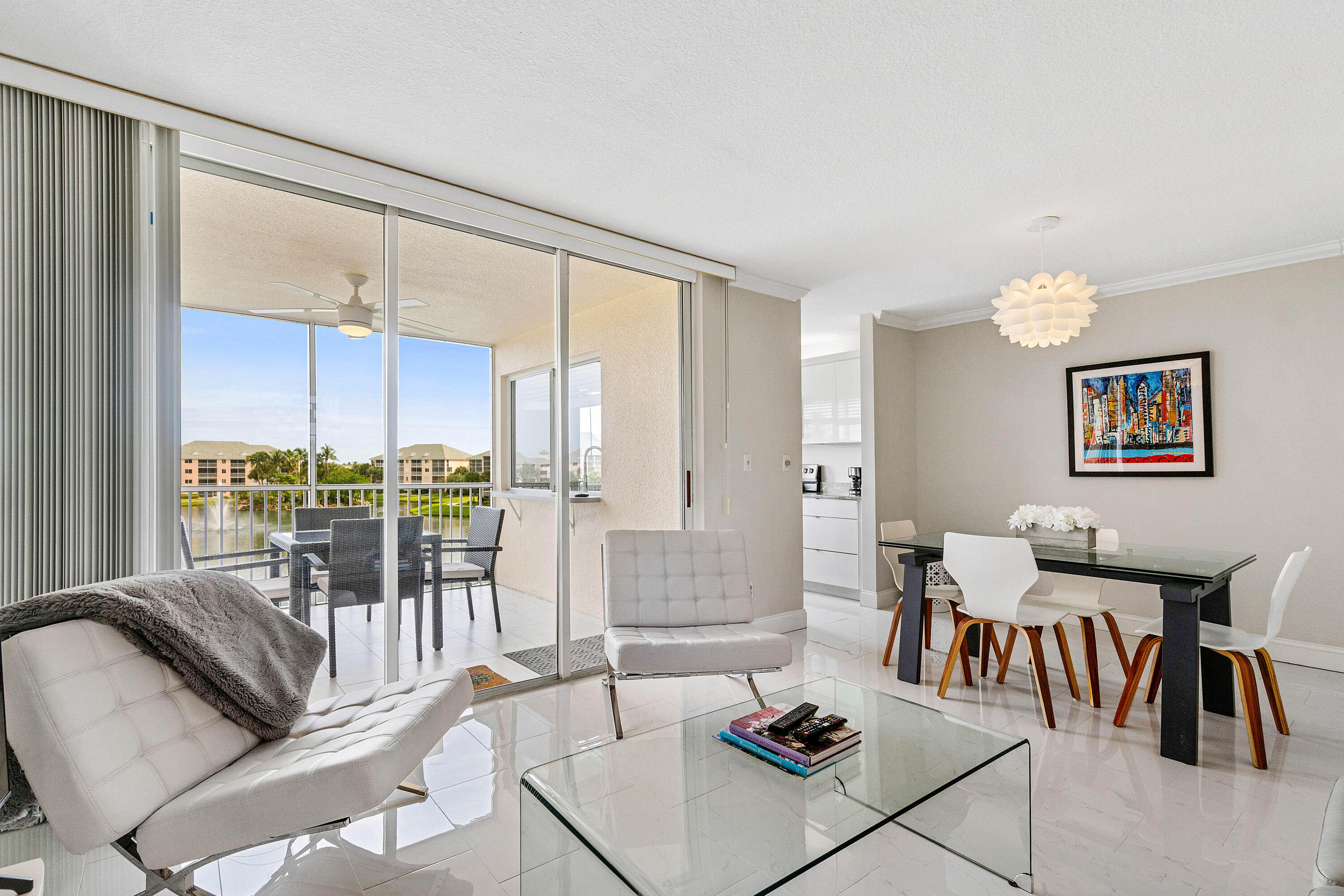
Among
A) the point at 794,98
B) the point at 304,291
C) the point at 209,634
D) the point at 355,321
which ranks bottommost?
the point at 209,634

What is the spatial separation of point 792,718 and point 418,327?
7.75 ft

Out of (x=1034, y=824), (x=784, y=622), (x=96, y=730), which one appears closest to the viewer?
(x=96, y=730)

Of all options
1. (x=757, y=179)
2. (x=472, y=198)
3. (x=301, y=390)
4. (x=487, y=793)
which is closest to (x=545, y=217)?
(x=472, y=198)

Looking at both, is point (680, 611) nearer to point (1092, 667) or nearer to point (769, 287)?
point (1092, 667)

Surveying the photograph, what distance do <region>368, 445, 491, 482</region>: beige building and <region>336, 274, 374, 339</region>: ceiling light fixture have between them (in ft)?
1.82

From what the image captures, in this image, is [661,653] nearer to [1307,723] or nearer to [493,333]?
[493,333]

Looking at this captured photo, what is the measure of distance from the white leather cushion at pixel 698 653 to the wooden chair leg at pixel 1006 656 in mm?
1262

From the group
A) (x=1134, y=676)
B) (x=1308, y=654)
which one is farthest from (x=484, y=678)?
(x=1308, y=654)

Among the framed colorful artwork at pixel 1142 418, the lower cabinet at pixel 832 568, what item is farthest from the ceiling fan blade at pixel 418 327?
the framed colorful artwork at pixel 1142 418

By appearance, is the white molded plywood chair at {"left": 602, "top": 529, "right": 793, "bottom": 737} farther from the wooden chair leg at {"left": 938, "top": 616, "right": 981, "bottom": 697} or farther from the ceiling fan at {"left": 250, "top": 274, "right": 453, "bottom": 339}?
the ceiling fan at {"left": 250, "top": 274, "right": 453, "bottom": 339}

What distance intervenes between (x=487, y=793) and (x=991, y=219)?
11.6 feet

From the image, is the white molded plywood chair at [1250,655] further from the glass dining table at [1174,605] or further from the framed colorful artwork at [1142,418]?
the framed colorful artwork at [1142,418]

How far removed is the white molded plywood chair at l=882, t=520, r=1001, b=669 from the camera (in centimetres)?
357

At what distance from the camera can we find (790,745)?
1.86 metres
